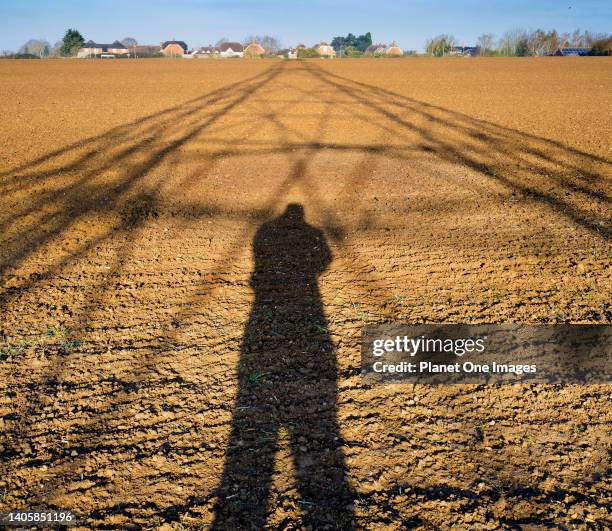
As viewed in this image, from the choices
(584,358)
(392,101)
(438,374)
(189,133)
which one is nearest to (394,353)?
(438,374)

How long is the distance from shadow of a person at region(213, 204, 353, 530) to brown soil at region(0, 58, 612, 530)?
0.01 metres

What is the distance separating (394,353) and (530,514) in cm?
152

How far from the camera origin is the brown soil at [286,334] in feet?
8.77

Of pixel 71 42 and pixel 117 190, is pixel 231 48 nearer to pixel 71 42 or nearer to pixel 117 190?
pixel 71 42

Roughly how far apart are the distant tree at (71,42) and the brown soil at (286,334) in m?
118

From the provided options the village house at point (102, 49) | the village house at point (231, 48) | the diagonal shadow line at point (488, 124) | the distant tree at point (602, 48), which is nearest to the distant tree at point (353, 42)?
the village house at point (231, 48)

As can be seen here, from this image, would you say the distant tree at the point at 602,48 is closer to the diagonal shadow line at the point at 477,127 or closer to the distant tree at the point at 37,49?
the diagonal shadow line at the point at 477,127

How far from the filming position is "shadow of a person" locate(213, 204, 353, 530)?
8.54 feet

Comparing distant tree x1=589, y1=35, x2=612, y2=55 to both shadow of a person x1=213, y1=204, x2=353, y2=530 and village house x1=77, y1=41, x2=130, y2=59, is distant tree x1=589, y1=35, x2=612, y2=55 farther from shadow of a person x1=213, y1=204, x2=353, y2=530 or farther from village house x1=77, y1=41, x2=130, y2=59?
village house x1=77, y1=41, x2=130, y2=59

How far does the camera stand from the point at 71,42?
4252 inches

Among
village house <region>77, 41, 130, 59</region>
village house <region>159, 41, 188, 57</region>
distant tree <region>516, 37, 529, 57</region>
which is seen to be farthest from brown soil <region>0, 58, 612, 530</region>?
village house <region>159, 41, 188, 57</region>

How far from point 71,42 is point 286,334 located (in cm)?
12662

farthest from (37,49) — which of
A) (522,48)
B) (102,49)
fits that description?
(522,48)

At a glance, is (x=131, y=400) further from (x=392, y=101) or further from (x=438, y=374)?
(x=392, y=101)
